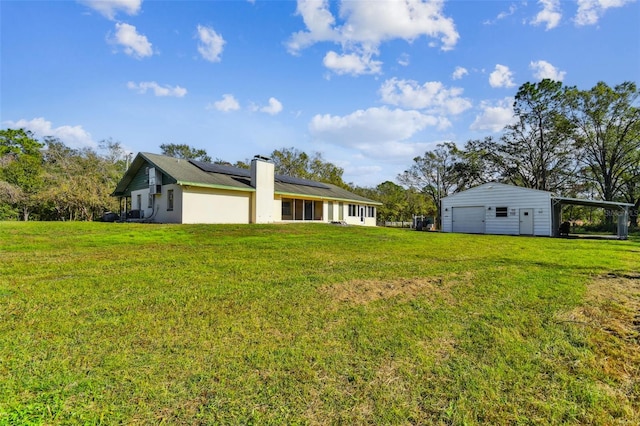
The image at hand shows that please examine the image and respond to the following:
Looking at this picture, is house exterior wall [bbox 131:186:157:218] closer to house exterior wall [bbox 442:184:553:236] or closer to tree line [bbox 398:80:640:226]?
house exterior wall [bbox 442:184:553:236]

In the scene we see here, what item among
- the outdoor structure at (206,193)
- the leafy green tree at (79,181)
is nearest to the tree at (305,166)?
the outdoor structure at (206,193)

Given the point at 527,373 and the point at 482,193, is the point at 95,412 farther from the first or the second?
the point at 482,193

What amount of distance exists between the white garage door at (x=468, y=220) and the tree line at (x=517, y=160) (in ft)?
48.5

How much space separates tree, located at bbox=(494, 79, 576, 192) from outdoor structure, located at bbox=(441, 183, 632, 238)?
416 inches

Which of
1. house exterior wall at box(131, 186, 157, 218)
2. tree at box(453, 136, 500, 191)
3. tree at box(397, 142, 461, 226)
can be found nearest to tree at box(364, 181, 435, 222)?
tree at box(397, 142, 461, 226)

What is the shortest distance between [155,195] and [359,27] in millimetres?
13648

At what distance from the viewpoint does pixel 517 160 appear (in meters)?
32.2

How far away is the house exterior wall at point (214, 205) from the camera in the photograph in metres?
15.4

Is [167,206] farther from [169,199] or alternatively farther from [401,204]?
[401,204]

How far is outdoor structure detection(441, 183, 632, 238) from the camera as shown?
18.4m

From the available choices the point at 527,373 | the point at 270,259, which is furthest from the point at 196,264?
the point at 527,373

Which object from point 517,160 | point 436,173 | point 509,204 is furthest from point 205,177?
point 517,160

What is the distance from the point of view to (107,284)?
4.39 metres

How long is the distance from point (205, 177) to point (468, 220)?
18.2 m
